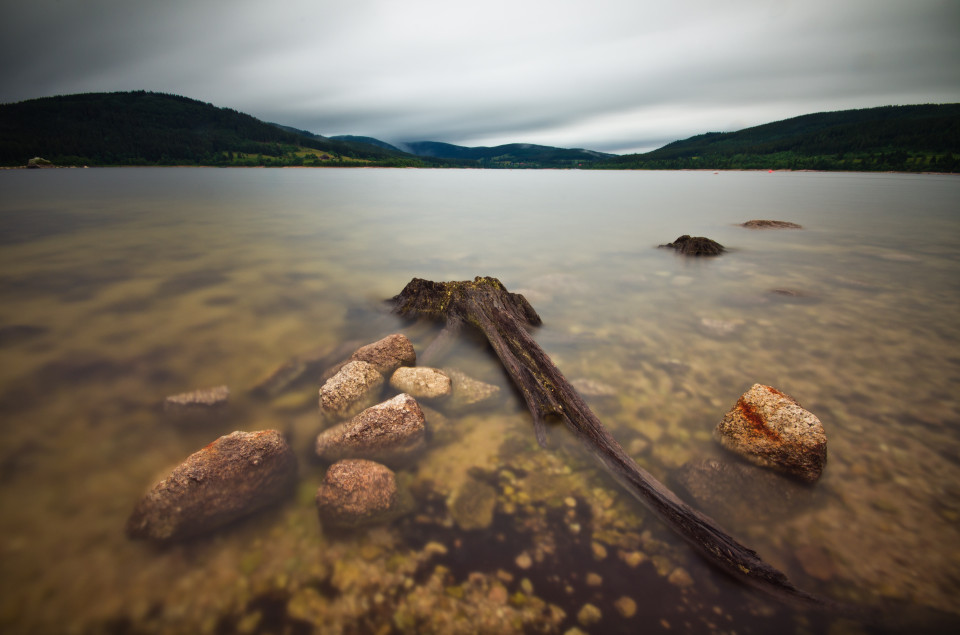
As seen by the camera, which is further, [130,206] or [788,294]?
[130,206]

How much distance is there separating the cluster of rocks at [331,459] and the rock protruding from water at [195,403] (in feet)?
0.04

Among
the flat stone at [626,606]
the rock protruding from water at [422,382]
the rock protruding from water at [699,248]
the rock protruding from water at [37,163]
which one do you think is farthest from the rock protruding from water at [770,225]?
the rock protruding from water at [37,163]

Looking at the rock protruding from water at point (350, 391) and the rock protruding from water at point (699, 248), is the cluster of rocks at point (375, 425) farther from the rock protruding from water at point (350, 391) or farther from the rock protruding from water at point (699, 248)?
the rock protruding from water at point (699, 248)

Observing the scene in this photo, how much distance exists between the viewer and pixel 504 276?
14.3 metres

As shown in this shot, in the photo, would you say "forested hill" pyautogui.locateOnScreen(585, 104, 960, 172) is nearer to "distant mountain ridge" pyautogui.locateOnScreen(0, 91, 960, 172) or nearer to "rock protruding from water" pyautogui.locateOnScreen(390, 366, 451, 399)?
"distant mountain ridge" pyautogui.locateOnScreen(0, 91, 960, 172)

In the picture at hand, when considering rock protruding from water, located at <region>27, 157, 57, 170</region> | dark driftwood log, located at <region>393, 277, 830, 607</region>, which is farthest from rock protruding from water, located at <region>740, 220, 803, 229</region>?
rock protruding from water, located at <region>27, 157, 57, 170</region>

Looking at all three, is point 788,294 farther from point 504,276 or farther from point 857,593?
point 857,593

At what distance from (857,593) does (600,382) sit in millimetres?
3821

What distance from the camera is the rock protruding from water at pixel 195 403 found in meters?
5.90

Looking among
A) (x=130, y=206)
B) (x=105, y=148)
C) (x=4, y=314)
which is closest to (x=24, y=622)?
(x=4, y=314)

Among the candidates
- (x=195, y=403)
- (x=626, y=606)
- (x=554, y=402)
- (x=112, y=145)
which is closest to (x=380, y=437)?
(x=554, y=402)

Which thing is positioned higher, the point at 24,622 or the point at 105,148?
the point at 105,148

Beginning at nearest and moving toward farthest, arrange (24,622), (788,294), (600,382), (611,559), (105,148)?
(24,622)
(611,559)
(600,382)
(788,294)
(105,148)

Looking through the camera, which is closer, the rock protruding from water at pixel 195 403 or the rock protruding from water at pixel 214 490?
the rock protruding from water at pixel 214 490
